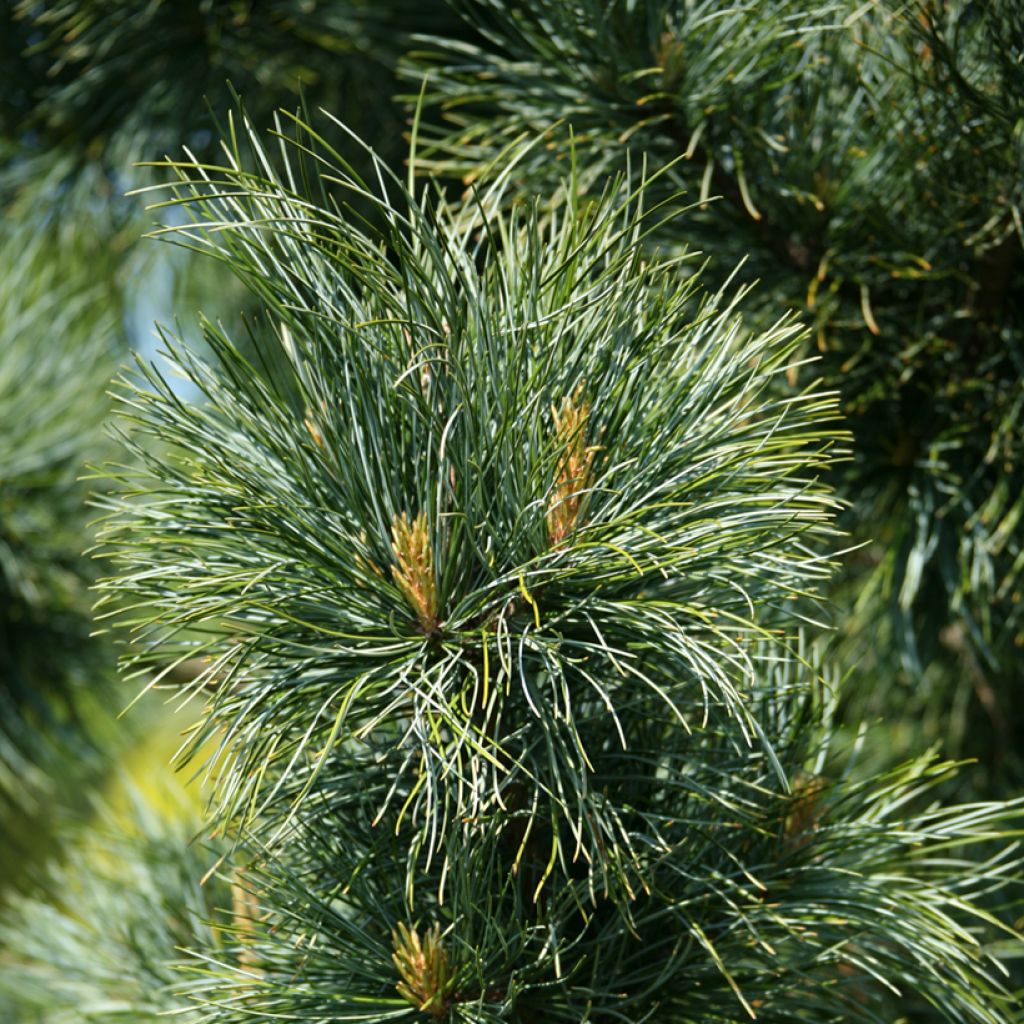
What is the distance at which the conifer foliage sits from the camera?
405 millimetres

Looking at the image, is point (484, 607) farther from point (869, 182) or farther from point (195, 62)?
point (195, 62)

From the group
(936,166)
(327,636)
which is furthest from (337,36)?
(327,636)

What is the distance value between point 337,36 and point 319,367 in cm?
54

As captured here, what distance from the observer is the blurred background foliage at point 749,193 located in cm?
55

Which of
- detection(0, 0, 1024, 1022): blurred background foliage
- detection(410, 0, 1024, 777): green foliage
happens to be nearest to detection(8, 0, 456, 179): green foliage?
detection(0, 0, 1024, 1022): blurred background foliage

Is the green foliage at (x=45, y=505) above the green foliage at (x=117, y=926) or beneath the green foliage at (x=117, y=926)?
above

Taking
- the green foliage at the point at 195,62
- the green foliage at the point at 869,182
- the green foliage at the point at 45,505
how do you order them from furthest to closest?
the green foliage at the point at 45,505 → the green foliage at the point at 195,62 → the green foliage at the point at 869,182

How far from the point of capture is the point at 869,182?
578mm

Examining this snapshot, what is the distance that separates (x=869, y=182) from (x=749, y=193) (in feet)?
0.19

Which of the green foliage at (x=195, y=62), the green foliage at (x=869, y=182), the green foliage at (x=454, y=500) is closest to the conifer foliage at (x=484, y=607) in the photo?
the green foliage at (x=454, y=500)

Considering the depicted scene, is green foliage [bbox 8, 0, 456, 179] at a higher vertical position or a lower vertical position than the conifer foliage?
higher

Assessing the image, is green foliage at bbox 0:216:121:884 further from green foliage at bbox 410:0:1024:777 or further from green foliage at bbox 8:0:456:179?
green foliage at bbox 410:0:1024:777

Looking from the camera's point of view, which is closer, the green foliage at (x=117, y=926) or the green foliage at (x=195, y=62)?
the green foliage at (x=117, y=926)

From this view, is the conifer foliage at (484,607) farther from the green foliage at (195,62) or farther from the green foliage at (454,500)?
the green foliage at (195,62)
